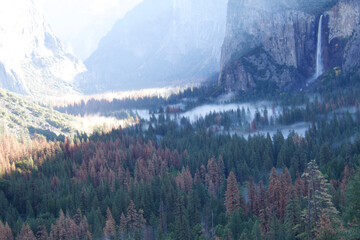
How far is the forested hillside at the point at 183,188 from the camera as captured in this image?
72.9 m

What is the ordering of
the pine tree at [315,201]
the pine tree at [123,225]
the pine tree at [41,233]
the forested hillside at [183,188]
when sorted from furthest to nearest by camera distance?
the pine tree at [123,225] < the pine tree at [41,233] < the forested hillside at [183,188] < the pine tree at [315,201]

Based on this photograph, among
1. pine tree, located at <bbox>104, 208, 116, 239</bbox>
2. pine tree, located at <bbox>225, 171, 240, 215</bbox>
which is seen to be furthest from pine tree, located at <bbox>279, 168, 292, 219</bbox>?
pine tree, located at <bbox>104, 208, 116, 239</bbox>

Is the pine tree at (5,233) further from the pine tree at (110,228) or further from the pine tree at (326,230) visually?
the pine tree at (326,230)

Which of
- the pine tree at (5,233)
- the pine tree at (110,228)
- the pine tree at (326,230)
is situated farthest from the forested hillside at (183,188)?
the pine tree at (110,228)

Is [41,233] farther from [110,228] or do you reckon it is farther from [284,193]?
[284,193]

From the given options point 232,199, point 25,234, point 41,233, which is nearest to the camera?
point 25,234

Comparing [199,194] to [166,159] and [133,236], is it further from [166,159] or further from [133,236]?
[166,159]

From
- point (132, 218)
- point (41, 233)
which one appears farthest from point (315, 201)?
point (41, 233)

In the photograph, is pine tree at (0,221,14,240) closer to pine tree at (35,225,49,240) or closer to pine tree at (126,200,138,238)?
pine tree at (35,225,49,240)

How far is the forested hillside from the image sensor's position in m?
72.9

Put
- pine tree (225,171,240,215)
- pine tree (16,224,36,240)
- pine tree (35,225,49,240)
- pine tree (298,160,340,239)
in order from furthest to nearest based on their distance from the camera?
pine tree (225,171,240,215), pine tree (35,225,49,240), pine tree (16,224,36,240), pine tree (298,160,340,239)

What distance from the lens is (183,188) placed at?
4318 inches

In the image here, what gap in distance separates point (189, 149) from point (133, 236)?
234 ft

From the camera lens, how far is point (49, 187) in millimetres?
116875
